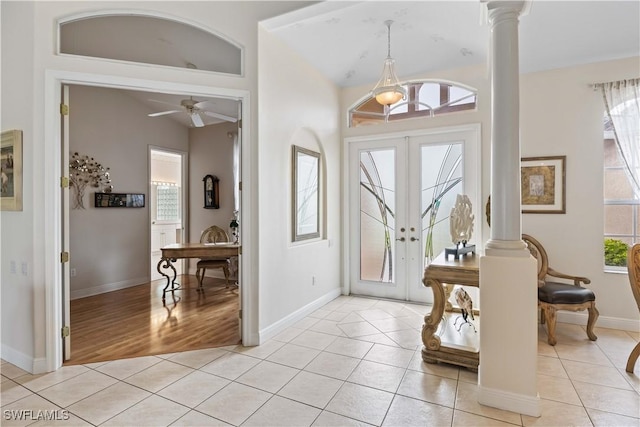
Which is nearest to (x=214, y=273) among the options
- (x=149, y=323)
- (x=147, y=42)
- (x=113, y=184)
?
(x=113, y=184)

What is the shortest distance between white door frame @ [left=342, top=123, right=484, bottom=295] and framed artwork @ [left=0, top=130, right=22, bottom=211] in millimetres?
3666

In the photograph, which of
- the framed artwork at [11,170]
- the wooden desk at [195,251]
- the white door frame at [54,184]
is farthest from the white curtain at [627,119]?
the framed artwork at [11,170]

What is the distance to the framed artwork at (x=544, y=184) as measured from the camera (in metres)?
3.87

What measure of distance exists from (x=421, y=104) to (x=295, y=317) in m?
3.29

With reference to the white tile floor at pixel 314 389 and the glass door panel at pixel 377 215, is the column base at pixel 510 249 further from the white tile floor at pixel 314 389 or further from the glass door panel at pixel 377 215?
the glass door panel at pixel 377 215

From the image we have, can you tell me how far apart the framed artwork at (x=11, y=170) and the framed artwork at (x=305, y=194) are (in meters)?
2.45

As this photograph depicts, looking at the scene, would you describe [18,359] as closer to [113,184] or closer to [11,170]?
[11,170]

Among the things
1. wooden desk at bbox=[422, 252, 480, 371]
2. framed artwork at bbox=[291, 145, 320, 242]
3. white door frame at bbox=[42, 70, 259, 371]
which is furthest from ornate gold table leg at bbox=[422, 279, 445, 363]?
white door frame at bbox=[42, 70, 259, 371]

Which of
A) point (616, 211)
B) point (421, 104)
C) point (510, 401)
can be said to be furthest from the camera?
point (421, 104)

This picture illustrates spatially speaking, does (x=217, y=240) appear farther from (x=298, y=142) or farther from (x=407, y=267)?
(x=407, y=267)

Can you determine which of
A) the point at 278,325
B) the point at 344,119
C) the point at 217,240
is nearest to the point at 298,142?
the point at 344,119

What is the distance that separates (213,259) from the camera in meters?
5.45

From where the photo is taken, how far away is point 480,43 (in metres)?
3.78

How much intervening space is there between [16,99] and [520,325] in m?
4.20
